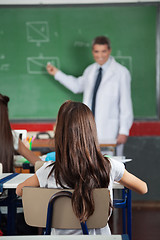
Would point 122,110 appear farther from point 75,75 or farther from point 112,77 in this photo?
point 75,75

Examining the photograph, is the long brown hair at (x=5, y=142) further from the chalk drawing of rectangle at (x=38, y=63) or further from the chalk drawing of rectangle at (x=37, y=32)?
the chalk drawing of rectangle at (x=37, y=32)

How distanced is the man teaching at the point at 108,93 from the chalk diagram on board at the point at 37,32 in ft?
1.43

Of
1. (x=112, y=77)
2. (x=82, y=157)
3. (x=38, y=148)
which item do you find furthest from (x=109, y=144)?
(x=82, y=157)

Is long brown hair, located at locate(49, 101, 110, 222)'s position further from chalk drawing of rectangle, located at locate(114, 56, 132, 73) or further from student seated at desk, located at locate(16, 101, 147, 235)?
chalk drawing of rectangle, located at locate(114, 56, 132, 73)

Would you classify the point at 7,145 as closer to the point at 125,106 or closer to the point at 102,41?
the point at 125,106

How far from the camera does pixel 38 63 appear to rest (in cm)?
493

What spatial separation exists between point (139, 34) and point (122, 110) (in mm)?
950

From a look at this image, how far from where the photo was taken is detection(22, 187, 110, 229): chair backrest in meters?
1.67

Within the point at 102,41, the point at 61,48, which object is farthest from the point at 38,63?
the point at 102,41

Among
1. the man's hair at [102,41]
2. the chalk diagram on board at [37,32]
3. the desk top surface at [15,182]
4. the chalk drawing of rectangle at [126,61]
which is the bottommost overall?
the desk top surface at [15,182]

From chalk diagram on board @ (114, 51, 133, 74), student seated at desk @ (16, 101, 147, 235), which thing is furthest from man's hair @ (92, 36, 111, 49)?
student seated at desk @ (16, 101, 147, 235)

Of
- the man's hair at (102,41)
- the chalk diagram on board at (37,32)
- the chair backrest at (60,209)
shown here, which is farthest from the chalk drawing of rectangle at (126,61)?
the chair backrest at (60,209)

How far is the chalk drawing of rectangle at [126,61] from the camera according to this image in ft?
16.0

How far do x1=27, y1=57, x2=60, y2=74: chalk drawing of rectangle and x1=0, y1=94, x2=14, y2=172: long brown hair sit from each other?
2085 millimetres
